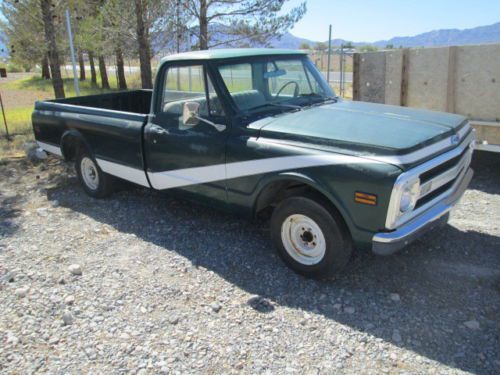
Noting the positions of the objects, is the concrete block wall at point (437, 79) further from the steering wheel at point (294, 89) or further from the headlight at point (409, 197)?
the headlight at point (409, 197)

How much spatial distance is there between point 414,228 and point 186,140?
7.52 feet

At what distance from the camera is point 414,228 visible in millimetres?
3307

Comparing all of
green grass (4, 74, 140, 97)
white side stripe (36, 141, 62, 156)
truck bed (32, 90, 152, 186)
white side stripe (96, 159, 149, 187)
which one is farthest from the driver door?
green grass (4, 74, 140, 97)

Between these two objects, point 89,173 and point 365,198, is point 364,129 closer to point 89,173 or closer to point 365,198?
point 365,198

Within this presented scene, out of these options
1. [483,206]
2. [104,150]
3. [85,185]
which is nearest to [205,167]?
[104,150]

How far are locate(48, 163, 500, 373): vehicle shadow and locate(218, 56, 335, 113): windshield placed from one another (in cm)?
Answer: 142

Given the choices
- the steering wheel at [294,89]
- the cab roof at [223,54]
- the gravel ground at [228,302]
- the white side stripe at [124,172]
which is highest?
the cab roof at [223,54]

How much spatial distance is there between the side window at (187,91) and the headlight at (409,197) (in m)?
1.88

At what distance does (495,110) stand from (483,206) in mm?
1533

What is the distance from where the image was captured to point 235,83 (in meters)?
4.34

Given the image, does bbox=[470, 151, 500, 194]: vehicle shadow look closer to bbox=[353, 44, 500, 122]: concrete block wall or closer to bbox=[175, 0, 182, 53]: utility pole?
bbox=[353, 44, 500, 122]: concrete block wall

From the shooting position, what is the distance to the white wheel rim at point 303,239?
3684 mm

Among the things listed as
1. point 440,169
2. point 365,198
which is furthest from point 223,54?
point 440,169

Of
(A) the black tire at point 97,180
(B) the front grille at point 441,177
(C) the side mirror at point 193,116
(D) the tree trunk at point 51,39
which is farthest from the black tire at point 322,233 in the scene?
(D) the tree trunk at point 51,39
